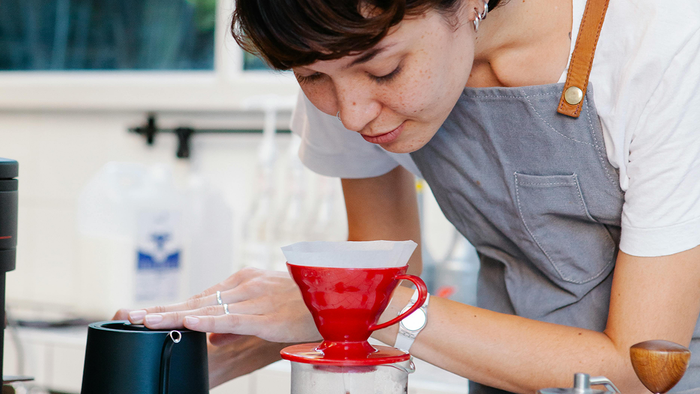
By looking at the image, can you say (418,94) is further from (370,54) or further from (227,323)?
(227,323)

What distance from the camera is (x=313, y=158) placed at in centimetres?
128

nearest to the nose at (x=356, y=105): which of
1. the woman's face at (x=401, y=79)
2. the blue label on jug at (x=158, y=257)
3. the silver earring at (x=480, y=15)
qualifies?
the woman's face at (x=401, y=79)

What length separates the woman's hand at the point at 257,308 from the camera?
84 centimetres

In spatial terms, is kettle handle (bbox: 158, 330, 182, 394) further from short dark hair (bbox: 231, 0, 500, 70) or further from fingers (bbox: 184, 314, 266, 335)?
short dark hair (bbox: 231, 0, 500, 70)

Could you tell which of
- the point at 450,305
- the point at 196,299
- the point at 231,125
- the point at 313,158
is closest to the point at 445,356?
the point at 450,305

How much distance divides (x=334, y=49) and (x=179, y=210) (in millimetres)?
1510

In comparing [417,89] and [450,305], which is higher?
[417,89]

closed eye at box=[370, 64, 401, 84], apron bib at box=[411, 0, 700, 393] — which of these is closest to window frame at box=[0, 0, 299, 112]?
apron bib at box=[411, 0, 700, 393]

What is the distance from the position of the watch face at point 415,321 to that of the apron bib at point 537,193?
238mm

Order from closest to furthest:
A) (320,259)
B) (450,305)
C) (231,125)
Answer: (320,259) → (450,305) → (231,125)

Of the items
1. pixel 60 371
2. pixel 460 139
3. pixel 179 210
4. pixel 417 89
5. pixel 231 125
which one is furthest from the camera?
pixel 231 125

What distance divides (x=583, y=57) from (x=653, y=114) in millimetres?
122

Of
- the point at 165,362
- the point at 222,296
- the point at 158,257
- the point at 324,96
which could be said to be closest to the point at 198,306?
the point at 222,296

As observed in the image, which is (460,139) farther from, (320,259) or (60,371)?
(60,371)
